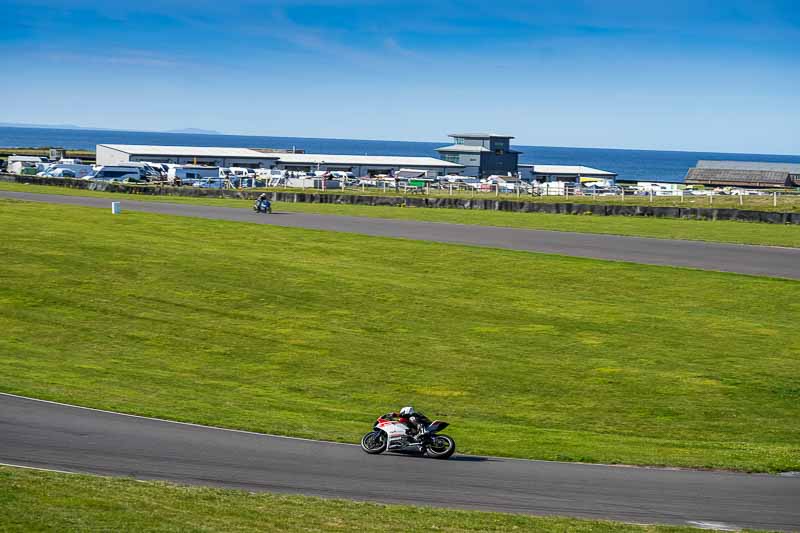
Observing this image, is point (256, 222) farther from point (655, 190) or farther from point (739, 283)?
point (655, 190)

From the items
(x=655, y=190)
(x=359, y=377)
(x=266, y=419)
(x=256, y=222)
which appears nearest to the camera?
(x=266, y=419)

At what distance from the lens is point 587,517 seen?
1348 cm

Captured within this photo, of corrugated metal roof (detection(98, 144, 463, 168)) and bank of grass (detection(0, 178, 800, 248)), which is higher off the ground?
corrugated metal roof (detection(98, 144, 463, 168))

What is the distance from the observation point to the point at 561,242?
162ft

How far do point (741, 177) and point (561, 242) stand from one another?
10344 cm

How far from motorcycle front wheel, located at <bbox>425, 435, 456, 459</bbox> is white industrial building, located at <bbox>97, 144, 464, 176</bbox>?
115001 millimetres

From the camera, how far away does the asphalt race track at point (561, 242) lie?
4188 cm

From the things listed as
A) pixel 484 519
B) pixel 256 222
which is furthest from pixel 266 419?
pixel 256 222

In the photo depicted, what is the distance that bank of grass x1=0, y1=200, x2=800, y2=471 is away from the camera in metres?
19.6

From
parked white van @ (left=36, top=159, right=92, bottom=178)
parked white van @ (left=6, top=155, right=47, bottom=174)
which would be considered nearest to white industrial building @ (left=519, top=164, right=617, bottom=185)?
parked white van @ (left=36, top=159, right=92, bottom=178)

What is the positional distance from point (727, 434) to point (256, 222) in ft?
131

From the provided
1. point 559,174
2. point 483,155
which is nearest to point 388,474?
point 483,155

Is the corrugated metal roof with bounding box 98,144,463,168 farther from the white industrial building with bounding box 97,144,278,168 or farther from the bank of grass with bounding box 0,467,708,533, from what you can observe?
the bank of grass with bounding box 0,467,708,533

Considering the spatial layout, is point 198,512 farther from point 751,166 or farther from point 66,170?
point 751,166
